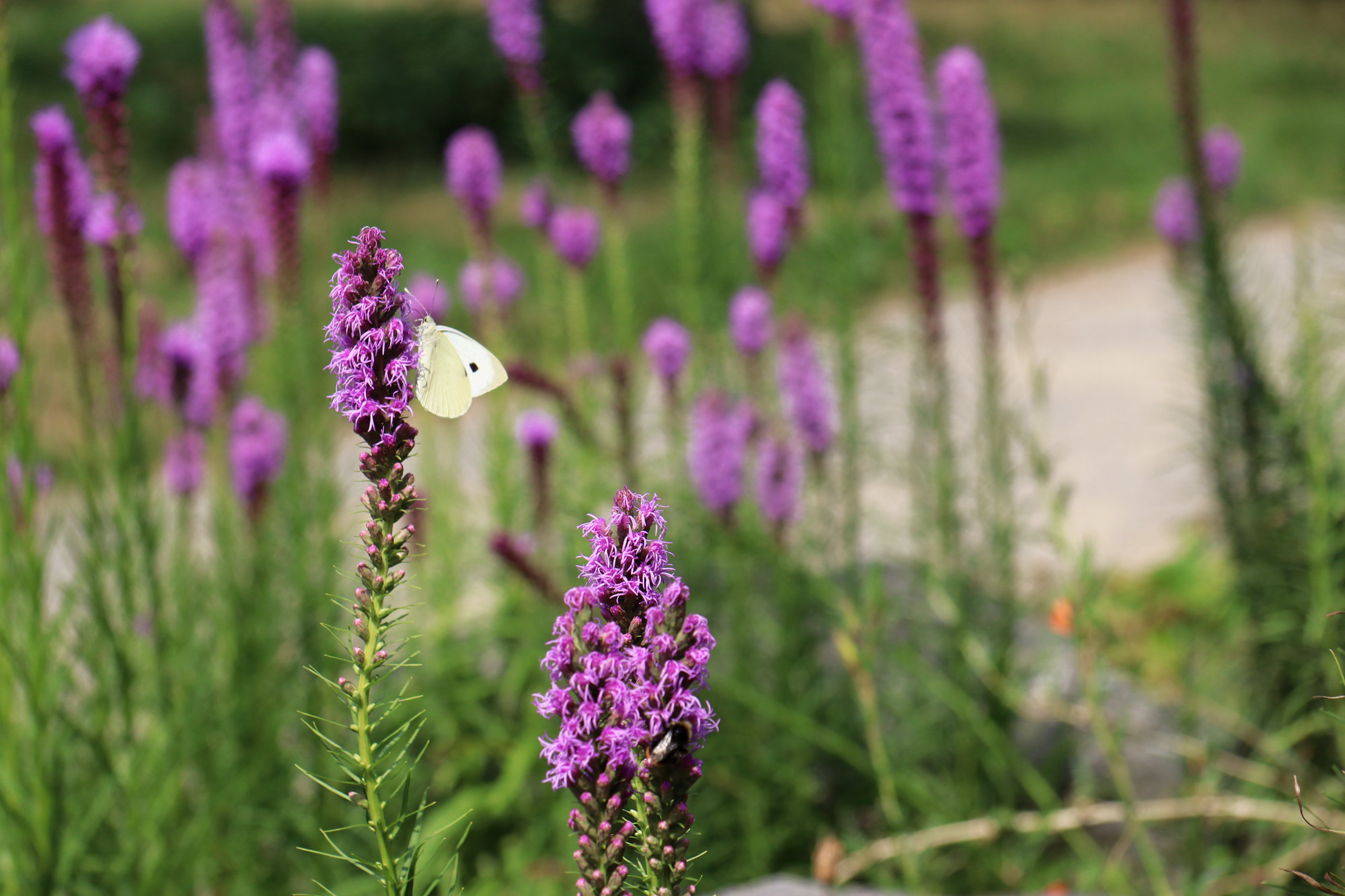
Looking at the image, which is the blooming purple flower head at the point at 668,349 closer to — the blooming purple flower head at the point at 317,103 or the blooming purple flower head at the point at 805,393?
the blooming purple flower head at the point at 805,393

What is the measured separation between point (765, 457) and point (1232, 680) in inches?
51.4

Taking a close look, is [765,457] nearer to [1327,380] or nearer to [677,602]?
[1327,380]

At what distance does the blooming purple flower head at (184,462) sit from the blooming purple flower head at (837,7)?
2.06 meters

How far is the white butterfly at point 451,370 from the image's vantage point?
1016mm

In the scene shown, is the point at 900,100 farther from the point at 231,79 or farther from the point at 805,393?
the point at 231,79

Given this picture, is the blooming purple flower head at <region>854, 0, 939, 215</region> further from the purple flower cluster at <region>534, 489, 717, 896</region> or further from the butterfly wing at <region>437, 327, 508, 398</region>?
the purple flower cluster at <region>534, 489, 717, 896</region>

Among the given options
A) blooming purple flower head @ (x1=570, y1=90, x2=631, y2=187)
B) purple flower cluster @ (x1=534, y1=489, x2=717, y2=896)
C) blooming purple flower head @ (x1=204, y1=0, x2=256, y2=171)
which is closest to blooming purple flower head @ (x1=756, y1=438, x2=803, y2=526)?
blooming purple flower head @ (x1=570, y1=90, x2=631, y2=187)

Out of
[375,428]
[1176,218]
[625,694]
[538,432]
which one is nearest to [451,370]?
[375,428]

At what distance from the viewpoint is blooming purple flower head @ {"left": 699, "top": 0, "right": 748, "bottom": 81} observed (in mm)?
3490

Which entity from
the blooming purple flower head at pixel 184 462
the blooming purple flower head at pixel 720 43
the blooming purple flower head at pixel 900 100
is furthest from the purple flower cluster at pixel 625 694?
the blooming purple flower head at pixel 720 43

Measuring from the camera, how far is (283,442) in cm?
329

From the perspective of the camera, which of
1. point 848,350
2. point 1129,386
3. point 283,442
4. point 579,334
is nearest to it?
point 848,350

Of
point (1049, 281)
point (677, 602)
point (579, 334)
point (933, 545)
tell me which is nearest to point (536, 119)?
point (579, 334)

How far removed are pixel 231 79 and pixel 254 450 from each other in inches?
41.0
